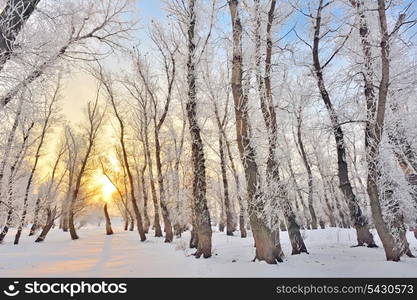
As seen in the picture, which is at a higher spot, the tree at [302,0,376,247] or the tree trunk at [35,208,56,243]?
the tree at [302,0,376,247]

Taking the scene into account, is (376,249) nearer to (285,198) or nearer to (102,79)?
(285,198)

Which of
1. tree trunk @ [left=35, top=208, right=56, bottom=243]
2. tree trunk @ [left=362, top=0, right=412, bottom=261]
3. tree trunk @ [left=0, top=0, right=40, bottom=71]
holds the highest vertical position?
tree trunk @ [left=0, top=0, right=40, bottom=71]

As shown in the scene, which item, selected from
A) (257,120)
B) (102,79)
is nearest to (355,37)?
(257,120)

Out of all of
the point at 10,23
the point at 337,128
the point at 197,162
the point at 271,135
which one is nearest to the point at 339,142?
the point at 337,128

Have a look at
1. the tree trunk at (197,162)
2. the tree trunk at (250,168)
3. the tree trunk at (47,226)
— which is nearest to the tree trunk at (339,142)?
the tree trunk at (250,168)

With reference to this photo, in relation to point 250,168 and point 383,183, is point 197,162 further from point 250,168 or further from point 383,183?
point 383,183

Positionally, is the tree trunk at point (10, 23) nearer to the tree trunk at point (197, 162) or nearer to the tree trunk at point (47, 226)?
the tree trunk at point (197, 162)

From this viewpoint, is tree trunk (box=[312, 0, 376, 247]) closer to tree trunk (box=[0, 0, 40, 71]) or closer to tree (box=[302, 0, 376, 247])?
tree (box=[302, 0, 376, 247])

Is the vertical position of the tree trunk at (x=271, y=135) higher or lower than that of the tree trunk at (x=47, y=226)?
higher

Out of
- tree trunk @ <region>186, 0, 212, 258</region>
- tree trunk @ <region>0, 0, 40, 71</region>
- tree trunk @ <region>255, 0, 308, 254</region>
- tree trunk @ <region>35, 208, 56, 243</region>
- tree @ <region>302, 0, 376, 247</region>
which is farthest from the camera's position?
tree trunk @ <region>35, 208, 56, 243</region>

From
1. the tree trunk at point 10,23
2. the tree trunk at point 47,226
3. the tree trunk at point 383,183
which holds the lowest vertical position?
the tree trunk at point 47,226

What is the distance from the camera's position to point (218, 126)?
63.3 ft

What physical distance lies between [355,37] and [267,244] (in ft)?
23.5

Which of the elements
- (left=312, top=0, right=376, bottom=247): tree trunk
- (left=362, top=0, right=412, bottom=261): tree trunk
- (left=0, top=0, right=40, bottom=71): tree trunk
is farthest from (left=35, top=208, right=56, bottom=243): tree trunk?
(left=362, top=0, right=412, bottom=261): tree trunk
